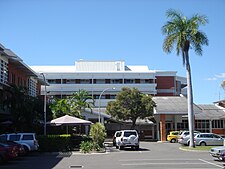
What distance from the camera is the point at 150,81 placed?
9238cm

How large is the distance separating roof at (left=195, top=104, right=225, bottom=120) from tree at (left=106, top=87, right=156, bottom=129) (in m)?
9.53

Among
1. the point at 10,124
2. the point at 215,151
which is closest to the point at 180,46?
the point at 215,151

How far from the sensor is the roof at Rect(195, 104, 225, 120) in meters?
61.9

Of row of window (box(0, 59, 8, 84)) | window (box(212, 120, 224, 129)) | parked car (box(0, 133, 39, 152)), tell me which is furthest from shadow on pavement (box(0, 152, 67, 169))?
window (box(212, 120, 224, 129))

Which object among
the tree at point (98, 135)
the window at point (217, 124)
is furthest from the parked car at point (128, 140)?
the window at point (217, 124)

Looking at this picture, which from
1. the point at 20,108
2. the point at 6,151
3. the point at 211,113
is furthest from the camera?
the point at 211,113

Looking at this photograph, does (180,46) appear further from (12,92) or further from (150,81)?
(150,81)

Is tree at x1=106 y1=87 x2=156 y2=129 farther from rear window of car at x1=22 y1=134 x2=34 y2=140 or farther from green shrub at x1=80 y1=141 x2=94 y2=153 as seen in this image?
rear window of car at x1=22 y1=134 x2=34 y2=140

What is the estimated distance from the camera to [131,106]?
59000 mm

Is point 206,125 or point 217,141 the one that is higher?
A: point 206,125

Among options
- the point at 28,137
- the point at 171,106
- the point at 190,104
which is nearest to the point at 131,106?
the point at 171,106

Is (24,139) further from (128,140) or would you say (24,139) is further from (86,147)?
(128,140)

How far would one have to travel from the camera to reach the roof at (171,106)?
Answer: 5612 centimetres

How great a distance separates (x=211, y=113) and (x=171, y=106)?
9912mm
